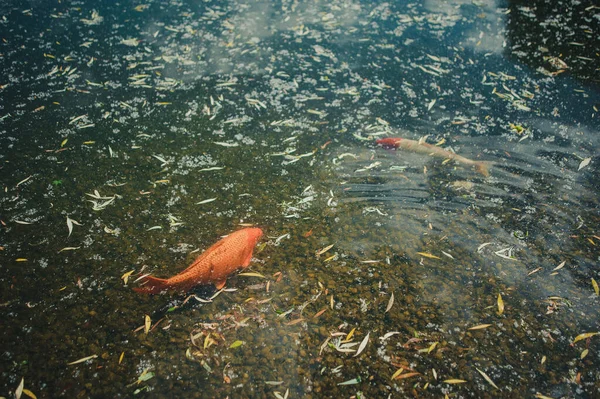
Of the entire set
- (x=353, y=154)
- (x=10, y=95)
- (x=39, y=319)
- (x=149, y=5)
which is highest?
(x=149, y=5)

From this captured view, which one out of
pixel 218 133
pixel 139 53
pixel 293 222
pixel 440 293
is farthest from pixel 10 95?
pixel 440 293

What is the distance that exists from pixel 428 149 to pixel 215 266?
327 centimetres

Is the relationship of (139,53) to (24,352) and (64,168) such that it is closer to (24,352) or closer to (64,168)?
(64,168)

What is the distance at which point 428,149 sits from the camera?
495cm

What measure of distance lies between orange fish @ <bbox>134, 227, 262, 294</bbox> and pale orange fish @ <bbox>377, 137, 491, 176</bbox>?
248cm

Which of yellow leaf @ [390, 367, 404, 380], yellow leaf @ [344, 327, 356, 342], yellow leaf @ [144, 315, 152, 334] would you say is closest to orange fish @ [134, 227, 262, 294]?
yellow leaf @ [144, 315, 152, 334]

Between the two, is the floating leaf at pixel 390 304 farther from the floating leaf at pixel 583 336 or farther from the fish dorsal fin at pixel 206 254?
the fish dorsal fin at pixel 206 254

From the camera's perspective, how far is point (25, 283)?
3.49 metres

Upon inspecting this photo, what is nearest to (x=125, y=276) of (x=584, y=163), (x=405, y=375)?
(x=405, y=375)

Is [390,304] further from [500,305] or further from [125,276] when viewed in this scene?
[125,276]

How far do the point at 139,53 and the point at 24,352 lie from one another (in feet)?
19.0

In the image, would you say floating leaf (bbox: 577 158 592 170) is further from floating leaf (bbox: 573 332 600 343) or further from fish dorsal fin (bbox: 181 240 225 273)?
fish dorsal fin (bbox: 181 240 225 273)

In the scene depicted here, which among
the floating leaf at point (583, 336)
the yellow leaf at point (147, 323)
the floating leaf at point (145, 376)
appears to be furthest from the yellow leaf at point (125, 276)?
the floating leaf at point (583, 336)

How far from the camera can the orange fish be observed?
338 cm
